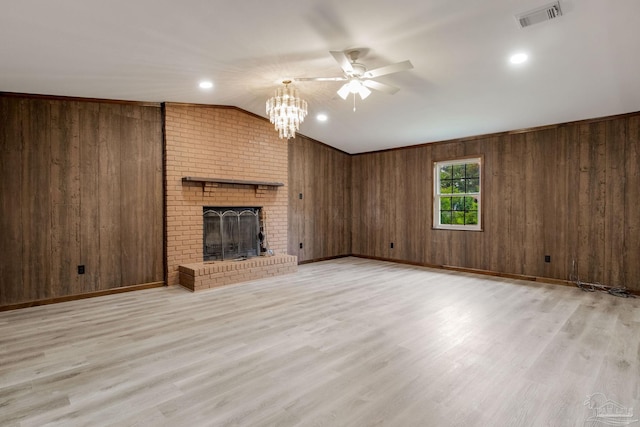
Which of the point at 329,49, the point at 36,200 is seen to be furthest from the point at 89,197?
the point at 329,49

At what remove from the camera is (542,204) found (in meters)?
5.09

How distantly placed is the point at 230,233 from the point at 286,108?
2.61 m

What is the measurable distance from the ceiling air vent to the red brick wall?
428 centimetres

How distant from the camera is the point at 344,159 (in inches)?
302

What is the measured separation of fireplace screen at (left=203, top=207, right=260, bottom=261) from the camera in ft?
17.5

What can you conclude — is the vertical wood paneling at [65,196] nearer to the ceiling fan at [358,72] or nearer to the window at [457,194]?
the ceiling fan at [358,72]

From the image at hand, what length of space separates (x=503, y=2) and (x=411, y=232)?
4.72 metres

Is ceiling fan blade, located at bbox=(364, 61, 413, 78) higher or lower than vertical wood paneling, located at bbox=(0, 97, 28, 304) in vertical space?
higher

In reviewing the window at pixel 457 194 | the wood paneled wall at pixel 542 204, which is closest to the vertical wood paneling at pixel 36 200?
the wood paneled wall at pixel 542 204

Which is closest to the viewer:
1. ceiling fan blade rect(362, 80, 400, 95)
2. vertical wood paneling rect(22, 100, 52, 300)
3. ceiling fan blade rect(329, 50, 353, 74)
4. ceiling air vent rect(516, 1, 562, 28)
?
ceiling air vent rect(516, 1, 562, 28)

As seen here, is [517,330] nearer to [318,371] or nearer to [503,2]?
[318,371]

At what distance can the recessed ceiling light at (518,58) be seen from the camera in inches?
125
